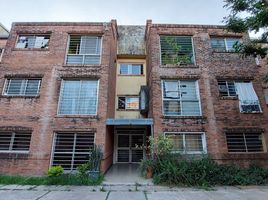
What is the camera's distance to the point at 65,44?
1089cm

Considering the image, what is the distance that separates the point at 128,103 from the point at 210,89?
6.14m

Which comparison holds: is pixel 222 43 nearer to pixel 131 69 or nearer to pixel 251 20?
pixel 251 20

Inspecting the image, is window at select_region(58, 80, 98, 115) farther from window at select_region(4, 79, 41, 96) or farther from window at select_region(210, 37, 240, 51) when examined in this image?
window at select_region(210, 37, 240, 51)

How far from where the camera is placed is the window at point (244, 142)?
379 inches

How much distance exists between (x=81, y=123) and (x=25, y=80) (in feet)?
15.2

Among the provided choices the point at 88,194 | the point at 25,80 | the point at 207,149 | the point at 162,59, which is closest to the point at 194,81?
the point at 162,59

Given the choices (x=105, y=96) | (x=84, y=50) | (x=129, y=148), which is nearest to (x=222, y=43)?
(x=105, y=96)

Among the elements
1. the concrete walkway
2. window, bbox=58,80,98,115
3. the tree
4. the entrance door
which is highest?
the tree

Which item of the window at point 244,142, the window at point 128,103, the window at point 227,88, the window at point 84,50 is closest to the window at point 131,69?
the window at point 128,103

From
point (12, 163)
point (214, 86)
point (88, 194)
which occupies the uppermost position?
point (214, 86)

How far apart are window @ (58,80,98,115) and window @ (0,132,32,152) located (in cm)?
233

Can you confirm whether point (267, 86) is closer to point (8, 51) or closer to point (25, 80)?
point (25, 80)

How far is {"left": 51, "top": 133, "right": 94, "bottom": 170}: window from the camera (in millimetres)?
9141

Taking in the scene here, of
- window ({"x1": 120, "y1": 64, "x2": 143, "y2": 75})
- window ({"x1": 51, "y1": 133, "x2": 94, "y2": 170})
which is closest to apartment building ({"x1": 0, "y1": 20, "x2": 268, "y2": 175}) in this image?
window ({"x1": 51, "y1": 133, "x2": 94, "y2": 170})
